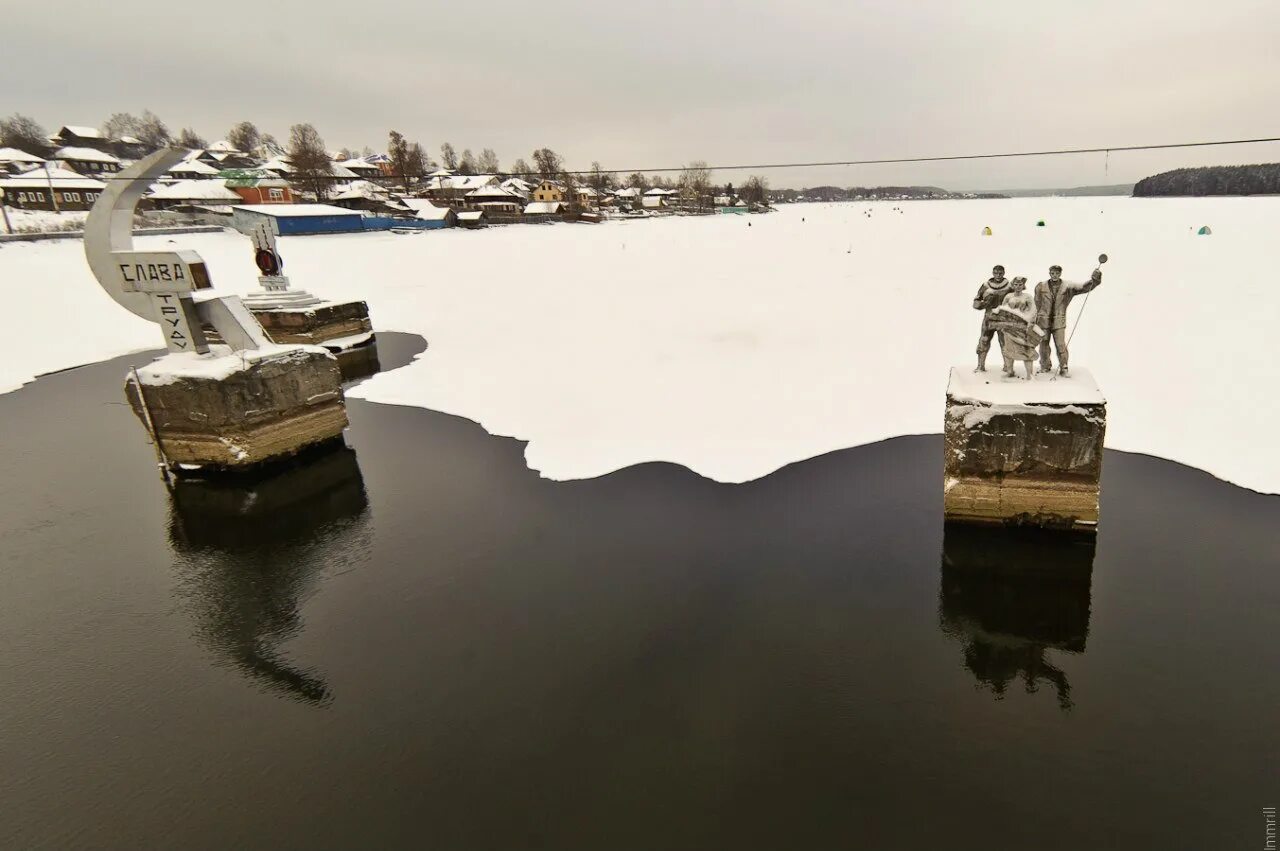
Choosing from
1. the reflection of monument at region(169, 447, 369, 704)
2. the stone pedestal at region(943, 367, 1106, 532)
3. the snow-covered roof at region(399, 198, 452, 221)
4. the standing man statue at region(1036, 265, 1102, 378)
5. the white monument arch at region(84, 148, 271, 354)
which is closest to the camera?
the reflection of monument at region(169, 447, 369, 704)

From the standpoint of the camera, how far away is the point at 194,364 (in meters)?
10.6

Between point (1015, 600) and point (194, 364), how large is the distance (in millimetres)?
12795

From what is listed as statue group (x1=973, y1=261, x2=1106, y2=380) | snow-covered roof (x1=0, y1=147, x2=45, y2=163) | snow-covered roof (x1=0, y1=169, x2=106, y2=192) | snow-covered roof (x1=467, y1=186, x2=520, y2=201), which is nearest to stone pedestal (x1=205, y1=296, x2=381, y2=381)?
statue group (x1=973, y1=261, x2=1106, y2=380)

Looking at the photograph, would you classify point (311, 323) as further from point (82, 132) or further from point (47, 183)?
point (82, 132)

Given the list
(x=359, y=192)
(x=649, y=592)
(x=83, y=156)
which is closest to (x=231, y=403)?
(x=649, y=592)

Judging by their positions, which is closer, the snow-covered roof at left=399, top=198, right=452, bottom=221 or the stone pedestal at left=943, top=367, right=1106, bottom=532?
the stone pedestal at left=943, top=367, right=1106, bottom=532

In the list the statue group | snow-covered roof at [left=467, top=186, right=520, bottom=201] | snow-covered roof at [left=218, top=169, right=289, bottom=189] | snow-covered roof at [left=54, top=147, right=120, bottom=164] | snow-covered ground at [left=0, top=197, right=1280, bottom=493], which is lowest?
snow-covered ground at [left=0, top=197, right=1280, bottom=493]

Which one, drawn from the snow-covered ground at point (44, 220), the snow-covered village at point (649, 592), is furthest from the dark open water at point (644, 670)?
the snow-covered ground at point (44, 220)

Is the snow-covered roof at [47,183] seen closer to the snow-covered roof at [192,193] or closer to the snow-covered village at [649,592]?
the snow-covered roof at [192,193]

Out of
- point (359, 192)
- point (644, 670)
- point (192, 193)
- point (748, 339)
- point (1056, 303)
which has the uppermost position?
point (359, 192)

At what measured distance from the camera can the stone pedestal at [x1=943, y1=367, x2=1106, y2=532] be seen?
731 cm

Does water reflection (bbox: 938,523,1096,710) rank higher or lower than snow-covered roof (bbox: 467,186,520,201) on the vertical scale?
lower

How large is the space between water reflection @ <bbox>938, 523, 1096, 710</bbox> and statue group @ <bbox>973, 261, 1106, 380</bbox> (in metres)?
2.29

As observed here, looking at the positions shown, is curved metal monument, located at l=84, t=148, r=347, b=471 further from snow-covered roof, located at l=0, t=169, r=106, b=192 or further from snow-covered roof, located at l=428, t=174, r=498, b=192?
snow-covered roof, located at l=428, t=174, r=498, b=192
